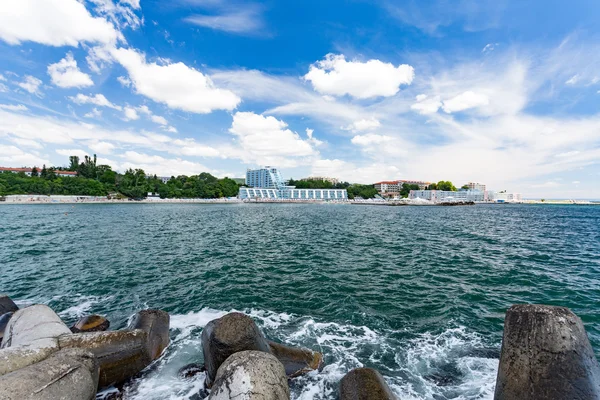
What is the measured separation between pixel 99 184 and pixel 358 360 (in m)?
174

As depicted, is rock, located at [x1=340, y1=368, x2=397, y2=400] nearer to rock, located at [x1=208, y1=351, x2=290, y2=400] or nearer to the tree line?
rock, located at [x1=208, y1=351, x2=290, y2=400]

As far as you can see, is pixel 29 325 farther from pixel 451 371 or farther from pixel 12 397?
pixel 451 371

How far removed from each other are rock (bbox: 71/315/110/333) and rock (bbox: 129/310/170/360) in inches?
71.0

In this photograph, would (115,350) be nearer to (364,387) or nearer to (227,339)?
(227,339)

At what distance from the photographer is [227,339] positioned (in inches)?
258

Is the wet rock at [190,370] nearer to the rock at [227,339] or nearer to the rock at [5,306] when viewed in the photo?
the rock at [227,339]

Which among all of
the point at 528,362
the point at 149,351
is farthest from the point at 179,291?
the point at 528,362

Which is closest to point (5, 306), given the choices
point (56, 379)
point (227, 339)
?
point (56, 379)

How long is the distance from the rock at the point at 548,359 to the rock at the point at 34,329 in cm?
974

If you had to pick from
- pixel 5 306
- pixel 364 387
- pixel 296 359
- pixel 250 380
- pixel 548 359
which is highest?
pixel 548 359

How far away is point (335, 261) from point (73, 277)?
1725cm

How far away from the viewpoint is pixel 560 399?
466 cm

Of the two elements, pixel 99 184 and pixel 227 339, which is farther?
pixel 99 184

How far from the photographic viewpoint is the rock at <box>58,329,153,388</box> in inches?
268
